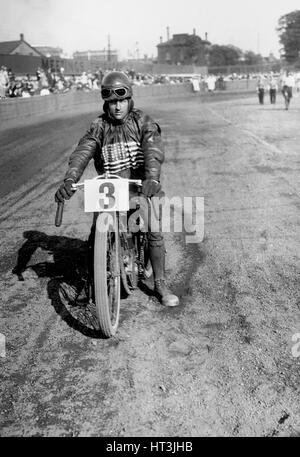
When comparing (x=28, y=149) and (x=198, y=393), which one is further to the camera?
(x=28, y=149)

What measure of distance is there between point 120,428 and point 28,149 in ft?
40.2

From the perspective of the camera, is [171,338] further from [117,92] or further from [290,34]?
[290,34]

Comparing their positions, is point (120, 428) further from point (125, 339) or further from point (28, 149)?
point (28, 149)

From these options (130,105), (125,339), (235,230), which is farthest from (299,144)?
(125,339)

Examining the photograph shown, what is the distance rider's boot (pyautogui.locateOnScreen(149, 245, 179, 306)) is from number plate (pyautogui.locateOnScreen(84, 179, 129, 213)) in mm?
808

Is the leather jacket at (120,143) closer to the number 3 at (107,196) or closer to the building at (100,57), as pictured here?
the number 3 at (107,196)

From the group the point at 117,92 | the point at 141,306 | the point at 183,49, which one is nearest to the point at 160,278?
the point at 141,306

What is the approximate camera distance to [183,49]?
12356cm

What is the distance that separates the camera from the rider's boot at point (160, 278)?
430 cm

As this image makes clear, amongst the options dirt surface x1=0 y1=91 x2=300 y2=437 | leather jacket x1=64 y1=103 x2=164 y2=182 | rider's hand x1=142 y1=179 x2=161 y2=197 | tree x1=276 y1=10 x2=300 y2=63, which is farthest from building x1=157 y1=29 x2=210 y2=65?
rider's hand x1=142 y1=179 x2=161 y2=197

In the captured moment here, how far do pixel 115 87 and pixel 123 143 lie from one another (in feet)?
1.61

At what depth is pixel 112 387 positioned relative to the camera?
3141 mm

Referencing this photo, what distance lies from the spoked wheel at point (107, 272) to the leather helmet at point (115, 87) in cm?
110
